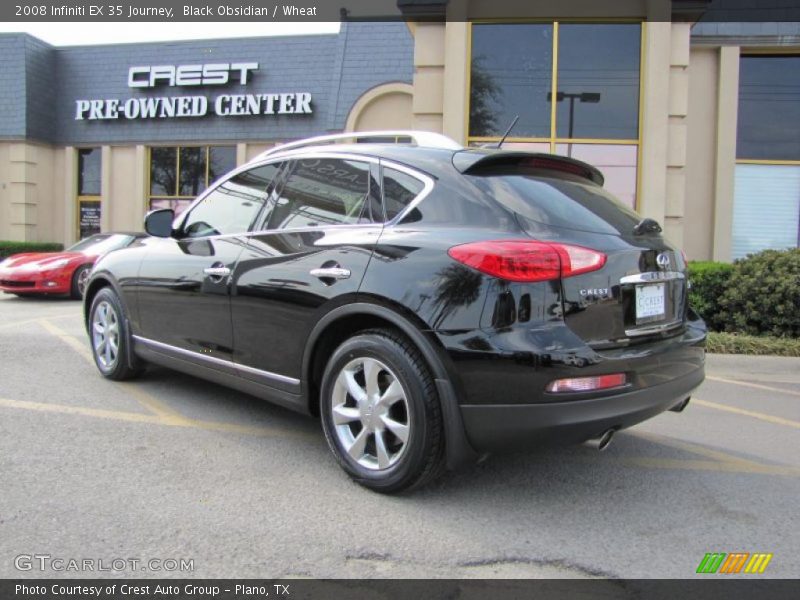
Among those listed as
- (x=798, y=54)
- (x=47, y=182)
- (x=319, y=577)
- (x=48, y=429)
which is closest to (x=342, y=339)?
(x=319, y=577)

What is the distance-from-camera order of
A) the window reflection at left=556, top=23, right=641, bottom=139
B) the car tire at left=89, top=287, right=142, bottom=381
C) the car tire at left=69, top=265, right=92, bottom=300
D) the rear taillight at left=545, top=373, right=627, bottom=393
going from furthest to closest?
the car tire at left=69, top=265, right=92, bottom=300
the window reflection at left=556, top=23, right=641, bottom=139
the car tire at left=89, top=287, right=142, bottom=381
the rear taillight at left=545, top=373, right=627, bottom=393

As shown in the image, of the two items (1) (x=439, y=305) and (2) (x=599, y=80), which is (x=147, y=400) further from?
(2) (x=599, y=80)

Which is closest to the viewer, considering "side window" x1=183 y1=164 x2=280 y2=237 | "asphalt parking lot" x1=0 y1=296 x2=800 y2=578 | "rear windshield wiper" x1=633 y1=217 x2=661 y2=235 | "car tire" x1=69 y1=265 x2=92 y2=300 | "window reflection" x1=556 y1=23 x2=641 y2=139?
"asphalt parking lot" x1=0 y1=296 x2=800 y2=578

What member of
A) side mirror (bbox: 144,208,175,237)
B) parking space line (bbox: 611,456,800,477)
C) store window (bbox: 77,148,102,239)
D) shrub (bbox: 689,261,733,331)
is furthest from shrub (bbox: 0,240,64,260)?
parking space line (bbox: 611,456,800,477)

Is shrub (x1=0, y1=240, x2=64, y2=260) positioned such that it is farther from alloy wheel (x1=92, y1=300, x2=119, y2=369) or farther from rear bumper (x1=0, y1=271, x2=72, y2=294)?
alloy wheel (x1=92, y1=300, x2=119, y2=369)

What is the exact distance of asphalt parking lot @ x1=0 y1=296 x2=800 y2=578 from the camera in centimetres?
264

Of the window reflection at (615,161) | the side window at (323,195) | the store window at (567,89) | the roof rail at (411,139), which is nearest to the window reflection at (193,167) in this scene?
the store window at (567,89)

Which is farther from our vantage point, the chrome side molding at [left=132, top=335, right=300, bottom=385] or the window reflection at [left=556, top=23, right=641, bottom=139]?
the window reflection at [left=556, top=23, right=641, bottom=139]

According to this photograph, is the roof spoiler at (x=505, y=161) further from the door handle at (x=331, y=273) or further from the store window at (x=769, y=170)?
the store window at (x=769, y=170)

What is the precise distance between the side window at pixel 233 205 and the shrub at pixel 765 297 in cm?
613

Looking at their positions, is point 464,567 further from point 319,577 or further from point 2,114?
point 2,114

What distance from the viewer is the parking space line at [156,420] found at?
13.6ft

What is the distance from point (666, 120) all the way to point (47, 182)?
56.2ft

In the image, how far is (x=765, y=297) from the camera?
24.9 ft
